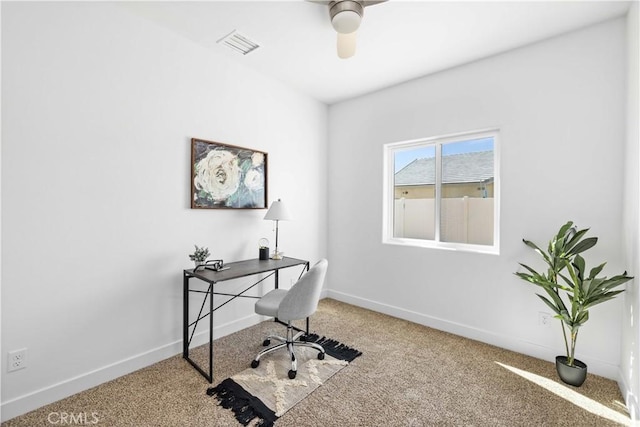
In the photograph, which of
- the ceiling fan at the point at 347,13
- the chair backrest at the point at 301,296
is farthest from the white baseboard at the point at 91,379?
the ceiling fan at the point at 347,13

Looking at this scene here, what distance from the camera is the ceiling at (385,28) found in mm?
2041

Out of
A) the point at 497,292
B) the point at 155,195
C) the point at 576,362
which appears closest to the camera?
the point at 576,362

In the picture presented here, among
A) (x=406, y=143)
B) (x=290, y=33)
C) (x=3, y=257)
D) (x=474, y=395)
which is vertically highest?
(x=290, y=33)

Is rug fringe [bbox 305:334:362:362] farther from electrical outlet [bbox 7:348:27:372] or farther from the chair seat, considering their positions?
electrical outlet [bbox 7:348:27:372]

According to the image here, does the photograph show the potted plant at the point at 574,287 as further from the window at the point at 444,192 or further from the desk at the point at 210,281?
the desk at the point at 210,281

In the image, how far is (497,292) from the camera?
264 cm

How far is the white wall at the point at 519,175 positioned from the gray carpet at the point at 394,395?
386 mm

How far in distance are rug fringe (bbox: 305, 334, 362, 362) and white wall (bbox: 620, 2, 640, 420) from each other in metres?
Result: 1.78

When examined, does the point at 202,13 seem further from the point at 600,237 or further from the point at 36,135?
the point at 600,237

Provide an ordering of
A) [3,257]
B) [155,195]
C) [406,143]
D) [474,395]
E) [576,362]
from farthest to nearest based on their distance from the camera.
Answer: [406,143] < [155,195] < [576,362] < [474,395] < [3,257]

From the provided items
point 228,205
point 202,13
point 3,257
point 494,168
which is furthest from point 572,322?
point 3,257

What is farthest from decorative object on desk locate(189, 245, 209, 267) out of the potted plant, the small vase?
the small vase

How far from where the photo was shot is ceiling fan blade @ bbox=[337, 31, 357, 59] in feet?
6.53

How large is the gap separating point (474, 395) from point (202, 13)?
3.38 m
